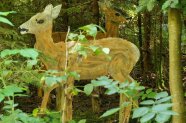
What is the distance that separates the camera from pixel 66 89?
2.09 meters

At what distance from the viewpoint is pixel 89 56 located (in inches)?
169

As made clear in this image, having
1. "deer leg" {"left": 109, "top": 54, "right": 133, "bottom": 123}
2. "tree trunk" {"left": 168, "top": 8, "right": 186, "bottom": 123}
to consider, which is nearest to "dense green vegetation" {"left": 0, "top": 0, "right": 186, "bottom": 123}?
"tree trunk" {"left": 168, "top": 8, "right": 186, "bottom": 123}

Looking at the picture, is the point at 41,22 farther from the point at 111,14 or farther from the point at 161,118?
the point at 161,118

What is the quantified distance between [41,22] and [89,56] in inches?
25.8

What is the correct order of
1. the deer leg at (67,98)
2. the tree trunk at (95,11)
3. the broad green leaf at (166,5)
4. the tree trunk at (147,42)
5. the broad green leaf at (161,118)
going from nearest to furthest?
the broad green leaf at (161,118), the deer leg at (67,98), the broad green leaf at (166,5), the tree trunk at (95,11), the tree trunk at (147,42)

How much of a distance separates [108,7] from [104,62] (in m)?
1.00

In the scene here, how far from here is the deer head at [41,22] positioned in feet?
13.3

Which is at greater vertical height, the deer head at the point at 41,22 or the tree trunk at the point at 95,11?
the tree trunk at the point at 95,11

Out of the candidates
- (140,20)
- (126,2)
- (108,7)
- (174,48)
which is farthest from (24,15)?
(174,48)

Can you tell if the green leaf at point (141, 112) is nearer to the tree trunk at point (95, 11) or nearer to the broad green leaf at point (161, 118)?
the broad green leaf at point (161, 118)

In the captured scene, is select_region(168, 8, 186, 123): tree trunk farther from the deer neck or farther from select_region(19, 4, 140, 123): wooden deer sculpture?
the deer neck

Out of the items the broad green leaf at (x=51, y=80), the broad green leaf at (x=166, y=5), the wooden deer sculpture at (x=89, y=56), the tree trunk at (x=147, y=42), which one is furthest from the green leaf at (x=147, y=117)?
the tree trunk at (x=147, y=42)

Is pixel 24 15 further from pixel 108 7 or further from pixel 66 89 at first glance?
pixel 66 89

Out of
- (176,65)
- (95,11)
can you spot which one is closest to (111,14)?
(95,11)
